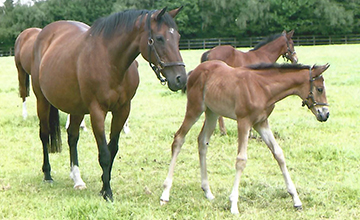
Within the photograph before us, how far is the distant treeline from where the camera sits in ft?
159

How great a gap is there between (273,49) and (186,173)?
15.5ft

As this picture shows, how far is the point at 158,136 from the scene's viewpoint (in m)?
8.05

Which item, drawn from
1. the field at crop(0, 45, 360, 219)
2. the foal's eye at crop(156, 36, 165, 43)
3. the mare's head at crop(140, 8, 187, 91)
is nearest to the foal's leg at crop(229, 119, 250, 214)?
the field at crop(0, 45, 360, 219)

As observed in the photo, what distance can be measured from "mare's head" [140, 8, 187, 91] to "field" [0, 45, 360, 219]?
1272 mm

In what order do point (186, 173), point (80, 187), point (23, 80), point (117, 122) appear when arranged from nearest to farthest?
point (117, 122), point (80, 187), point (186, 173), point (23, 80)

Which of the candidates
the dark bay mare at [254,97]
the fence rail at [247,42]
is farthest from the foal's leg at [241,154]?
Answer: the fence rail at [247,42]

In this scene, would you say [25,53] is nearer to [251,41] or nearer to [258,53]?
[258,53]

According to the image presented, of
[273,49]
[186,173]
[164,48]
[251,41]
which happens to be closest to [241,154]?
[164,48]

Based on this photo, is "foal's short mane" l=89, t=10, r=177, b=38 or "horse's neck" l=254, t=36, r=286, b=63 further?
"horse's neck" l=254, t=36, r=286, b=63

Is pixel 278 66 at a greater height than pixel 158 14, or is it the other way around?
pixel 158 14

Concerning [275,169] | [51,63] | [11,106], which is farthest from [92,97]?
[11,106]

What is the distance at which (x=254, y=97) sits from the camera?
4.46 meters

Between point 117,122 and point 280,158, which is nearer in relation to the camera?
point 280,158

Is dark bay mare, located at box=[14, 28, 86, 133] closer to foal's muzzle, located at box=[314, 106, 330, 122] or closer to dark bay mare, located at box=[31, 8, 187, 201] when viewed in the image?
dark bay mare, located at box=[31, 8, 187, 201]
